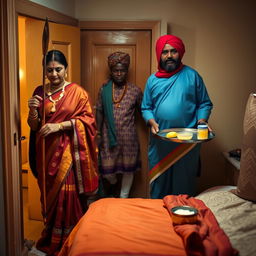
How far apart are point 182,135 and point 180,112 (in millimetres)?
323

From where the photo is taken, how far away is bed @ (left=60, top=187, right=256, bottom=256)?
1412 mm

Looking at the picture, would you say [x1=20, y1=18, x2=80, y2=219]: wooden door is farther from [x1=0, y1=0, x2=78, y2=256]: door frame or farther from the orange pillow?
the orange pillow

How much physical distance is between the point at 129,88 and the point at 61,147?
987 millimetres

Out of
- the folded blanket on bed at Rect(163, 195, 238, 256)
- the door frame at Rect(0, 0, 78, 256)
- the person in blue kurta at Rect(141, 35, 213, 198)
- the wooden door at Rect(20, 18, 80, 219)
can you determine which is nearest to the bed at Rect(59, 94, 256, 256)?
the folded blanket on bed at Rect(163, 195, 238, 256)

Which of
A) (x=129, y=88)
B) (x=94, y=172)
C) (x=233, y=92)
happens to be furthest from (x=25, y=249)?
(x=233, y=92)

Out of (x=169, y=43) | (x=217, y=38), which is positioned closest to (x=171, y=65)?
(x=169, y=43)

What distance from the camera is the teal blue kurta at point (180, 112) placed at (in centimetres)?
288

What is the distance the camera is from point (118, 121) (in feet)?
10.8

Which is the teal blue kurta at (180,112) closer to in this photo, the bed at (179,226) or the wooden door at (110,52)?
the wooden door at (110,52)

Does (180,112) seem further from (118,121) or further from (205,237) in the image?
(205,237)

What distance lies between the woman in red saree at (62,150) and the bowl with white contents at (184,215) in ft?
3.66

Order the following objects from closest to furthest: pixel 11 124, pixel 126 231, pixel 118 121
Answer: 1. pixel 126 231
2. pixel 11 124
3. pixel 118 121

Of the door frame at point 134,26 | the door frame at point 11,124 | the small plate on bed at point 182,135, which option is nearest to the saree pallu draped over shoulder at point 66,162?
the door frame at point 11,124

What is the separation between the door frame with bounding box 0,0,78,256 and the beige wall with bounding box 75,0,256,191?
113 centimetres
